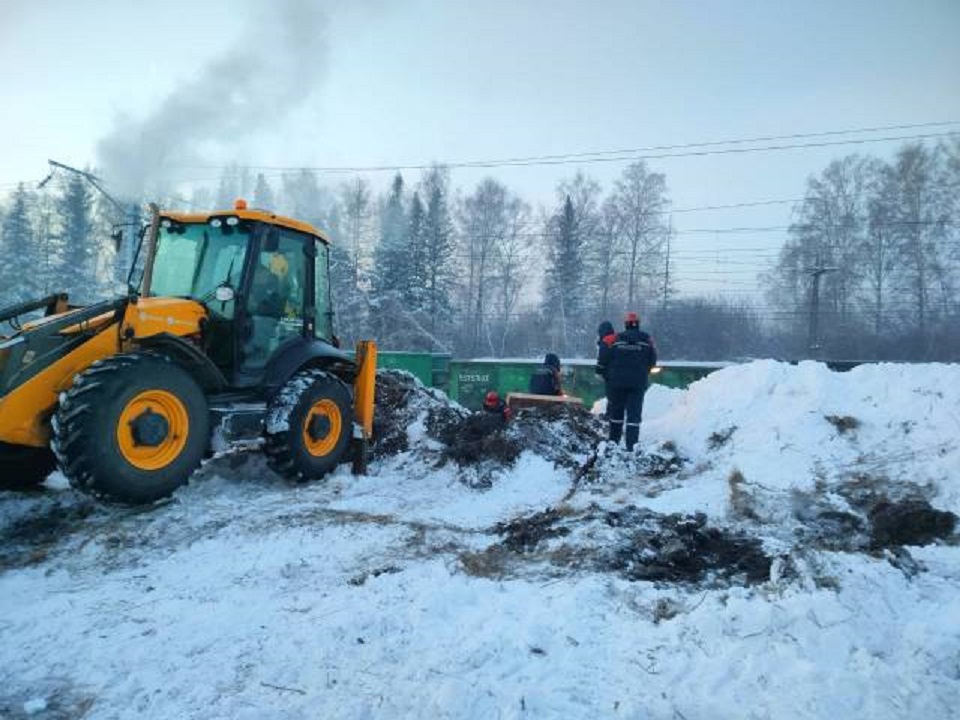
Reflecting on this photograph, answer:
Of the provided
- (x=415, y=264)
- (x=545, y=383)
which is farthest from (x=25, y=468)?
(x=415, y=264)

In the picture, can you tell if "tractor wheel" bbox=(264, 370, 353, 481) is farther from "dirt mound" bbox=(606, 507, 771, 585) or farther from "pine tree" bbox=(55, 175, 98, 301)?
"pine tree" bbox=(55, 175, 98, 301)

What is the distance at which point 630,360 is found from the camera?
29.7 feet

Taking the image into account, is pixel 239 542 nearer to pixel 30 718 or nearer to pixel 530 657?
pixel 30 718

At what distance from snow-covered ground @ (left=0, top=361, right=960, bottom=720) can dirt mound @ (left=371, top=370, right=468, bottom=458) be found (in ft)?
6.37

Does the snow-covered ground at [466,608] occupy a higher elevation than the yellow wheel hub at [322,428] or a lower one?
lower

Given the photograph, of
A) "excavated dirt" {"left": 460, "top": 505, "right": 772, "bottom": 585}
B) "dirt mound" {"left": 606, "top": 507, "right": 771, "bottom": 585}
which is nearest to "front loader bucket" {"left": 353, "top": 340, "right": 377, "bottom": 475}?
"excavated dirt" {"left": 460, "top": 505, "right": 772, "bottom": 585}

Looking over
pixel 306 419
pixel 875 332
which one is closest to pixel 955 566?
pixel 306 419

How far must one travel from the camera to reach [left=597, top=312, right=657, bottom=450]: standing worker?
29.4ft

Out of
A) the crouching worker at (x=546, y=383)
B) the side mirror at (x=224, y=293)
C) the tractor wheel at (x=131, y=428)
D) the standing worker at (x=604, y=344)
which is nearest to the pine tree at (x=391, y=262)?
the crouching worker at (x=546, y=383)

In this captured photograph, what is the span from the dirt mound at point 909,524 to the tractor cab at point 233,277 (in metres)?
6.03

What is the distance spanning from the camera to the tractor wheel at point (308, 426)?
6.86 meters

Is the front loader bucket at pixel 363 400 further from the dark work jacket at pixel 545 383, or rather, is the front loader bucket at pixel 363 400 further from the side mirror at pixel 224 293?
the dark work jacket at pixel 545 383

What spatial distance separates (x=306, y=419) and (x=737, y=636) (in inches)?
197

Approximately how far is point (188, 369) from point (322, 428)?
1633 millimetres
